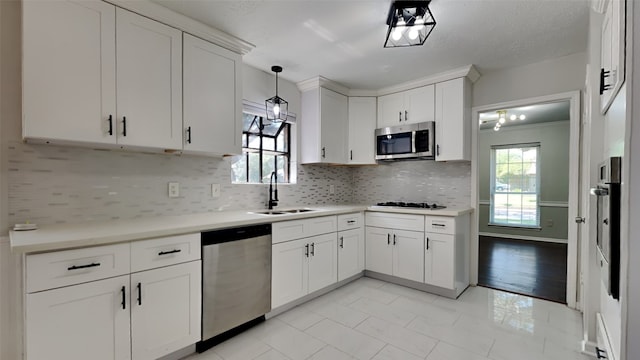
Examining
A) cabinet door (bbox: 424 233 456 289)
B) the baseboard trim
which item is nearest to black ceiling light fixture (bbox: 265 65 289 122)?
cabinet door (bbox: 424 233 456 289)

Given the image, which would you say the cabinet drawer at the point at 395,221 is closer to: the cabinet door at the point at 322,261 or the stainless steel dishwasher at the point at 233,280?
the cabinet door at the point at 322,261

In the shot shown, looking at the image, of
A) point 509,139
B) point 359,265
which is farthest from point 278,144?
point 509,139

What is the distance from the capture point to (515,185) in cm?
625

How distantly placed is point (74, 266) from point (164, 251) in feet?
1.40

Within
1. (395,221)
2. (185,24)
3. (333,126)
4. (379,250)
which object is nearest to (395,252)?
(379,250)

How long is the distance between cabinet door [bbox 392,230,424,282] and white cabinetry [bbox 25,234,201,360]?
2.14 m

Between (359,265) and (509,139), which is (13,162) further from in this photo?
(509,139)

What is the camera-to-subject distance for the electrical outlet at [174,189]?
2392mm

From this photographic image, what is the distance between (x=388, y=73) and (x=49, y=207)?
3.17 metres

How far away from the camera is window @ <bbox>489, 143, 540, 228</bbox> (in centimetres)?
604

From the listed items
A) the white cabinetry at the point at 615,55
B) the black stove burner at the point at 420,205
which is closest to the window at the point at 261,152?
the black stove burner at the point at 420,205

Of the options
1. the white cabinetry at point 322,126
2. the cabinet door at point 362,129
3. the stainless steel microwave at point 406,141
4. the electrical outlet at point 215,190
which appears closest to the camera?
the electrical outlet at point 215,190

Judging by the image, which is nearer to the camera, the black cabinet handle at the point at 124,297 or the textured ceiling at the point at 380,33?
the black cabinet handle at the point at 124,297

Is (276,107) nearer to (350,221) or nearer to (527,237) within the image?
(350,221)
